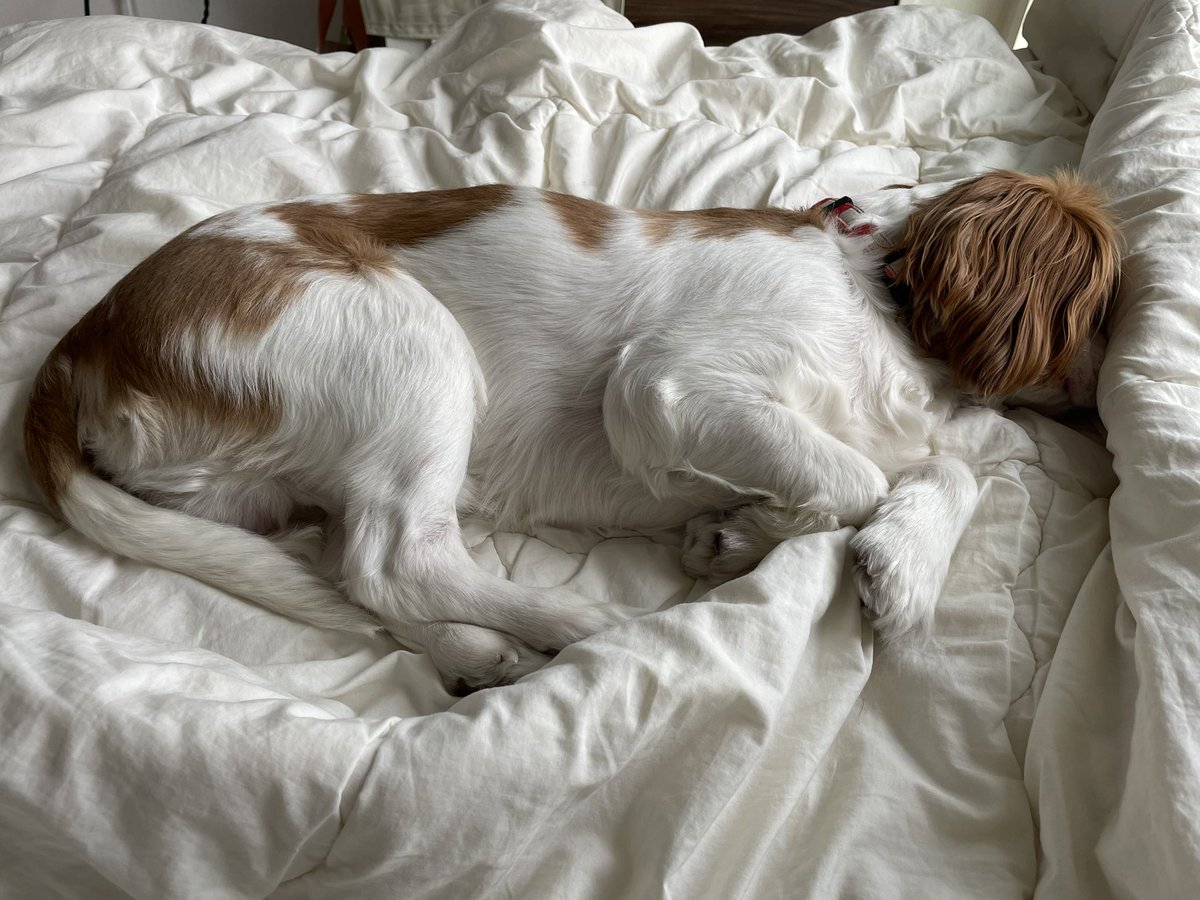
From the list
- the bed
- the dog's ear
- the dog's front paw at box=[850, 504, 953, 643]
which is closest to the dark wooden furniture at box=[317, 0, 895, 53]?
the bed

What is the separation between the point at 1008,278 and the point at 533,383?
0.90 metres

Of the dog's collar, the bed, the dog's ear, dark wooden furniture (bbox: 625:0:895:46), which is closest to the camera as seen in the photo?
the bed

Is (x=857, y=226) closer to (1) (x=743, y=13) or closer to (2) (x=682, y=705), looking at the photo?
(2) (x=682, y=705)

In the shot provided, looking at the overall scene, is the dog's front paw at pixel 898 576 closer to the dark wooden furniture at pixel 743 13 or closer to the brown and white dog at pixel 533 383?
the brown and white dog at pixel 533 383

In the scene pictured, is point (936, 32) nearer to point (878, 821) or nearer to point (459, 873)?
point (878, 821)

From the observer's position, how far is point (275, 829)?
110 cm

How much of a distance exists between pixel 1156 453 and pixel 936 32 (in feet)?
6.62

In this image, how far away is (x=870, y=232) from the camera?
1830 millimetres

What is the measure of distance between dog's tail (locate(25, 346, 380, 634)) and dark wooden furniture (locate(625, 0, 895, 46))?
9.53ft

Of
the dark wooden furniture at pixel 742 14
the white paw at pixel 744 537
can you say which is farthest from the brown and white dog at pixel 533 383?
the dark wooden furniture at pixel 742 14

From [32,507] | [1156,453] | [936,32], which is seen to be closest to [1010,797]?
[1156,453]

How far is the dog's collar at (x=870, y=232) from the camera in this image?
177cm

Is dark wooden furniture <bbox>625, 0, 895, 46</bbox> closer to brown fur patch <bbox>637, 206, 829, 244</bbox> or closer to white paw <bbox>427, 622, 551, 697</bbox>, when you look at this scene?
brown fur patch <bbox>637, 206, 829, 244</bbox>

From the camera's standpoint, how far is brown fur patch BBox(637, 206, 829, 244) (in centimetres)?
179
